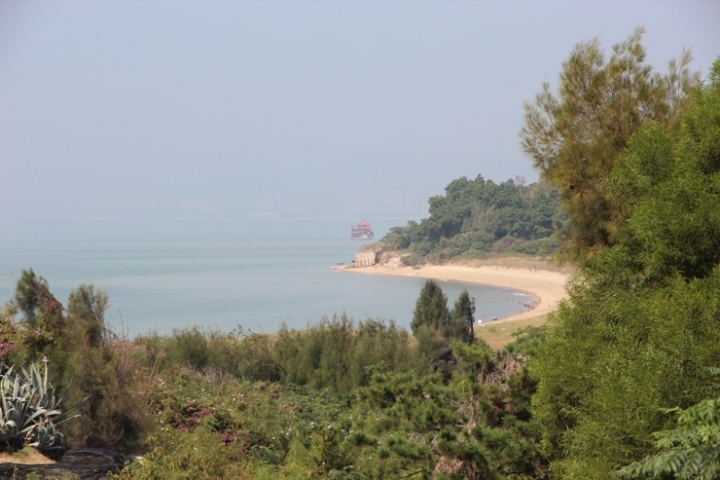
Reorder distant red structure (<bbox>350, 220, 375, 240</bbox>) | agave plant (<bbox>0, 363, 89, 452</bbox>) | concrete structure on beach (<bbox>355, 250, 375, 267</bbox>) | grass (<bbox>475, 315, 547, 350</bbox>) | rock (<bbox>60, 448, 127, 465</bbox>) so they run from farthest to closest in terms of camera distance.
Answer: distant red structure (<bbox>350, 220, 375, 240</bbox>) < concrete structure on beach (<bbox>355, 250, 375, 267</bbox>) < grass (<bbox>475, 315, 547, 350</bbox>) < agave plant (<bbox>0, 363, 89, 452</bbox>) < rock (<bbox>60, 448, 127, 465</bbox>)

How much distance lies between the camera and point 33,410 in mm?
8688

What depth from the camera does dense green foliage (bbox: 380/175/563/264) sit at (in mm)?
80438

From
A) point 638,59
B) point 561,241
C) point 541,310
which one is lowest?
point 541,310

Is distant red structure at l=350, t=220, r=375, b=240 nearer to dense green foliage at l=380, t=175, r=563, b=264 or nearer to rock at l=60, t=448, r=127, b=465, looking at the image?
dense green foliage at l=380, t=175, r=563, b=264

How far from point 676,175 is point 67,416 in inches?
259

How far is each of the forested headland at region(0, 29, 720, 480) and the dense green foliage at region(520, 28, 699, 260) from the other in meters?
0.02

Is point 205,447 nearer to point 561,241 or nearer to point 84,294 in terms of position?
point 84,294

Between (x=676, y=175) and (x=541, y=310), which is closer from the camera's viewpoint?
(x=676, y=175)

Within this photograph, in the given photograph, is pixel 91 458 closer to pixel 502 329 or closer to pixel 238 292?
pixel 502 329

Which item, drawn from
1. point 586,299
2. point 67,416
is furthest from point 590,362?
point 67,416

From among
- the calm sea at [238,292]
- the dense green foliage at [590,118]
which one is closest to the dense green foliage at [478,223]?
the calm sea at [238,292]

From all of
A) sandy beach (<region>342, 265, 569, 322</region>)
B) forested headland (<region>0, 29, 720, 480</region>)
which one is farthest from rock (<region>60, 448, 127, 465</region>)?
sandy beach (<region>342, 265, 569, 322</region>)

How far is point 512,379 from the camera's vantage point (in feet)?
24.9

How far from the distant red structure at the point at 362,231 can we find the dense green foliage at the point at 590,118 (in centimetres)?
15513
